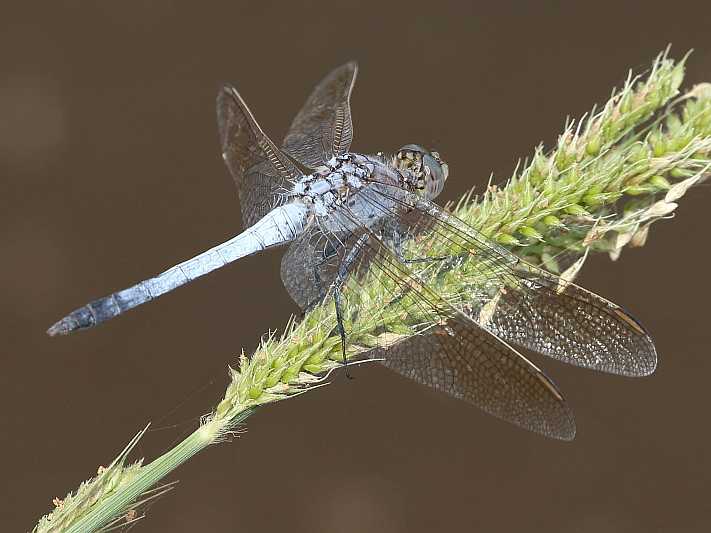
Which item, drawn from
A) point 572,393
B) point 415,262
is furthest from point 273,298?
point 572,393

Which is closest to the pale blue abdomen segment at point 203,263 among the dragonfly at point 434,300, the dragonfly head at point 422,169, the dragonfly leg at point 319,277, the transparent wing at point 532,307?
the dragonfly at point 434,300

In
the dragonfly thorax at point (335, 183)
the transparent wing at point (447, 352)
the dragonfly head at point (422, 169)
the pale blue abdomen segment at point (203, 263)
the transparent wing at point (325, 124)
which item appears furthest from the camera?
the transparent wing at point (325, 124)

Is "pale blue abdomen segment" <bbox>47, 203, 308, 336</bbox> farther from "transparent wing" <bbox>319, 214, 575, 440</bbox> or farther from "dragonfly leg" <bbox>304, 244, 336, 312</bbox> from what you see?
"transparent wing" <bbox>319, 214, 575, 440</bbox>

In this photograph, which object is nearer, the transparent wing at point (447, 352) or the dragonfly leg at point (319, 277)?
the transparent wing at point (447, 352)

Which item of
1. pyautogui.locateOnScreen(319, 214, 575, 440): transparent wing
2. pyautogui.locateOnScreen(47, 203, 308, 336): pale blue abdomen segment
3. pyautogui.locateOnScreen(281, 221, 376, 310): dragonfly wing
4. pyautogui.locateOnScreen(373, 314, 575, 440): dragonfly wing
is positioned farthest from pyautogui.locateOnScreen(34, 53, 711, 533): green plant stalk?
pyautogui.locateOnScreen(47, 203, 308, 336): pale blue abdomen segment

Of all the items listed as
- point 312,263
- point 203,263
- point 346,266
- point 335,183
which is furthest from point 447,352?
point 203,263

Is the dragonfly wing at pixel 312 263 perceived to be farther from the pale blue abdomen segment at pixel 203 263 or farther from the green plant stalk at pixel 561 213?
the green plant stalk at pixel 561 213

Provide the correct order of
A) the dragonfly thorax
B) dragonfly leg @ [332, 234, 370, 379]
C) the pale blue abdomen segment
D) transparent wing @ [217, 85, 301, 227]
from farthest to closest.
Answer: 1. transparent wing @ [217, 85, 301, 227]
2. the dragonfly thorax
3. the pale blue abdomen segment
4. dragonfly leg @ [332, 234, 370, 379]
